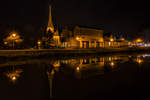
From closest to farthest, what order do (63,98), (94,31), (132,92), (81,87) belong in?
(63,98) < (132,92) < (81,87) < (94,31)

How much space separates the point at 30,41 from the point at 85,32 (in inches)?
913

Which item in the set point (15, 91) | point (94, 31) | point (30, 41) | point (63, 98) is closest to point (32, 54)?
point (15, 91)

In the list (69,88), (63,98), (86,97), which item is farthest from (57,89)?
(86,97)

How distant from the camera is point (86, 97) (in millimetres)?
4168

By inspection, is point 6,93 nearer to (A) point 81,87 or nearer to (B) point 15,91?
(B) point 15,91

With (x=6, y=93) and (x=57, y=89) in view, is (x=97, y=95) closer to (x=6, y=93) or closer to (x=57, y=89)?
(x=57, y=89)

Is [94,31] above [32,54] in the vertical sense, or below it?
above

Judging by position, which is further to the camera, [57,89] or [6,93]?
[57,89]

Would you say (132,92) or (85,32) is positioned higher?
(85,32)

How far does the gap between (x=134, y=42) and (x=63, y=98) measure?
246 feet

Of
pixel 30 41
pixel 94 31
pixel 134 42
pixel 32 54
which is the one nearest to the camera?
pixel 32 54

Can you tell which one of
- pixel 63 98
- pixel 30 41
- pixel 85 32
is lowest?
pixel 63 98

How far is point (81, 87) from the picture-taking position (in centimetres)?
515

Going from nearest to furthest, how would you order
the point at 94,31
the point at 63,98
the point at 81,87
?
the point at 63,98 < the point at 81,87 < the point at 94,31
